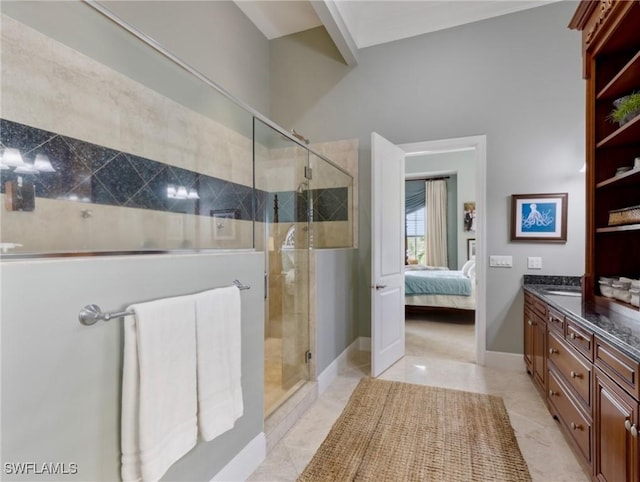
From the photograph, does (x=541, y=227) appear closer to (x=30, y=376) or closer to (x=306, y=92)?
(x=306, y=92)

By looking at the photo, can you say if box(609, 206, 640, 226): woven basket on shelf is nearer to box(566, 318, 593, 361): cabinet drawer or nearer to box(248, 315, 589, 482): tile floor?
box(566, 318, 593, 361): cabinet drawer

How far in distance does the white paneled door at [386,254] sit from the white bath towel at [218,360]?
1705 mm

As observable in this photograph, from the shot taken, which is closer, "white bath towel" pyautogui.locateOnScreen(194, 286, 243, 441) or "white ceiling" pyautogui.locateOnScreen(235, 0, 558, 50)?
"white bath towel" pyautogui.locateOnScreen(194, 286, 243, 441)

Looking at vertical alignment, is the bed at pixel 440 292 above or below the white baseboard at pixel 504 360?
above

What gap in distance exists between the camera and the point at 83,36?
1.89 meters

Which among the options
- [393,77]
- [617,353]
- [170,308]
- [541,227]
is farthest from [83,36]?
[541,227]

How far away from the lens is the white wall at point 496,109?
9.80 feet

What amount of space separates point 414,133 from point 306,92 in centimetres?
143

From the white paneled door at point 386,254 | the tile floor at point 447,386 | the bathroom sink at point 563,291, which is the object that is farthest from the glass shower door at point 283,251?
the bathroom sink at point 563,291

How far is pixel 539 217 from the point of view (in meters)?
3.05

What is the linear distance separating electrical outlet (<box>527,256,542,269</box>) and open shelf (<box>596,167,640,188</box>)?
1.18m

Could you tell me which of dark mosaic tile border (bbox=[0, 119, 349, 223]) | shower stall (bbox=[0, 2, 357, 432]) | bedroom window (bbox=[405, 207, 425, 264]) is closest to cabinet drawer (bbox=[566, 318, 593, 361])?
shower stall (bbox=[0, 2, 357, 432])

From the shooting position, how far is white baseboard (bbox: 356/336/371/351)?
3.69 metres

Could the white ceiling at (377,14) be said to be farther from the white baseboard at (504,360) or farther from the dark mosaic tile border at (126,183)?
the white baseboard at (504,360)
